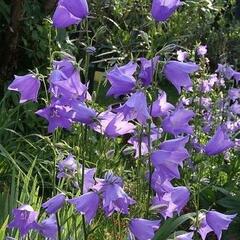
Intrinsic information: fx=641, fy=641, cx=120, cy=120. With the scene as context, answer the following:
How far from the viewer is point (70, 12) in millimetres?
1501

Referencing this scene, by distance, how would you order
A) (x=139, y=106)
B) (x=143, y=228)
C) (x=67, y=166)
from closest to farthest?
(x=139, y=106)
(x=143, y=228)
(x=67, y=166)

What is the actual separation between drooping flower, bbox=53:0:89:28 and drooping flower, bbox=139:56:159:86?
0.18m

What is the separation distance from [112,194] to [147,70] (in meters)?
0.30

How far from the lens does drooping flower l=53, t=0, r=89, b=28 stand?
1.48 meters

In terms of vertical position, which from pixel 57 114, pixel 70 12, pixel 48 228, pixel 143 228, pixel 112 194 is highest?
pixel 70 12

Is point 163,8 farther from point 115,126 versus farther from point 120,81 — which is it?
point 115,126

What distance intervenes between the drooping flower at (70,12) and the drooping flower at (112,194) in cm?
38

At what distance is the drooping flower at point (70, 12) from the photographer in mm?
1482

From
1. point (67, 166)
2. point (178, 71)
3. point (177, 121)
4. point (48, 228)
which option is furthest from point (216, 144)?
point (48, 228)

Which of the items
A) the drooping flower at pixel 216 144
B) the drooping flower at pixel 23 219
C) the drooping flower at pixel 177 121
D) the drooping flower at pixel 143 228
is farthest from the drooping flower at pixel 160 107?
the drooping flower at pixel 23 219

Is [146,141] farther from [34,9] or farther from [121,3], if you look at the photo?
[121,3]

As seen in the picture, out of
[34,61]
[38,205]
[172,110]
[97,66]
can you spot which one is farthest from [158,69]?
[97,66]

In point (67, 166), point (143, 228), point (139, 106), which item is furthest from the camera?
point (67, 166)

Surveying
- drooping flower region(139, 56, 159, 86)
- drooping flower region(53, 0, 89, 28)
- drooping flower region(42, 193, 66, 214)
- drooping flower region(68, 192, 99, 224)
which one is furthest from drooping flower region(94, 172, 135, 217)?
drooping flower region(53, 0, 89, 28)
